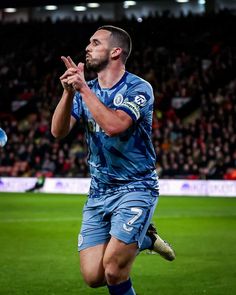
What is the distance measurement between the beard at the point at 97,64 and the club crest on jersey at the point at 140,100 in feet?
1.33

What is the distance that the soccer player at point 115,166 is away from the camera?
6.20 metres

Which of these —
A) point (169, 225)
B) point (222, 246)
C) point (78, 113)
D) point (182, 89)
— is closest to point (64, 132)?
point (78, 113)

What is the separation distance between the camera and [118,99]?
6.39 m

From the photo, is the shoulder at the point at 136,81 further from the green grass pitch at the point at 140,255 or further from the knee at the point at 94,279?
the green grass pitch at the point at 140,255

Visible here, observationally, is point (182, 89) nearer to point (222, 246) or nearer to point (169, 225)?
point (169, 225)

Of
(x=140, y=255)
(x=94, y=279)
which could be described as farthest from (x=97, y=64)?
(x=140, y=255)

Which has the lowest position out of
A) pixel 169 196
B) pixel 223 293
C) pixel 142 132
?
pixel 169 196

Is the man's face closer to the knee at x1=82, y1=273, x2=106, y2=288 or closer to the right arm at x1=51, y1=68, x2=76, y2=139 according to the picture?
the right arm at x1=51, y1=68, x2=76, y2=139

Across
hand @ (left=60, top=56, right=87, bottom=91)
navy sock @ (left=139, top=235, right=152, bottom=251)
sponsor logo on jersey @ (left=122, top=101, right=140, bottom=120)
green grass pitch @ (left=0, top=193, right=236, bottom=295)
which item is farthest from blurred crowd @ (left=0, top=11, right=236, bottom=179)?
hand @ (left=60, top=56, right=87, bottom=91)

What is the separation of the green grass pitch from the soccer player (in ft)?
6.92

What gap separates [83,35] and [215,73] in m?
9.93

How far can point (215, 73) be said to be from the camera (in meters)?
32.5

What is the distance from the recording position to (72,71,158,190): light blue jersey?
6340mm

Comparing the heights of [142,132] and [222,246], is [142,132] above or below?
above
